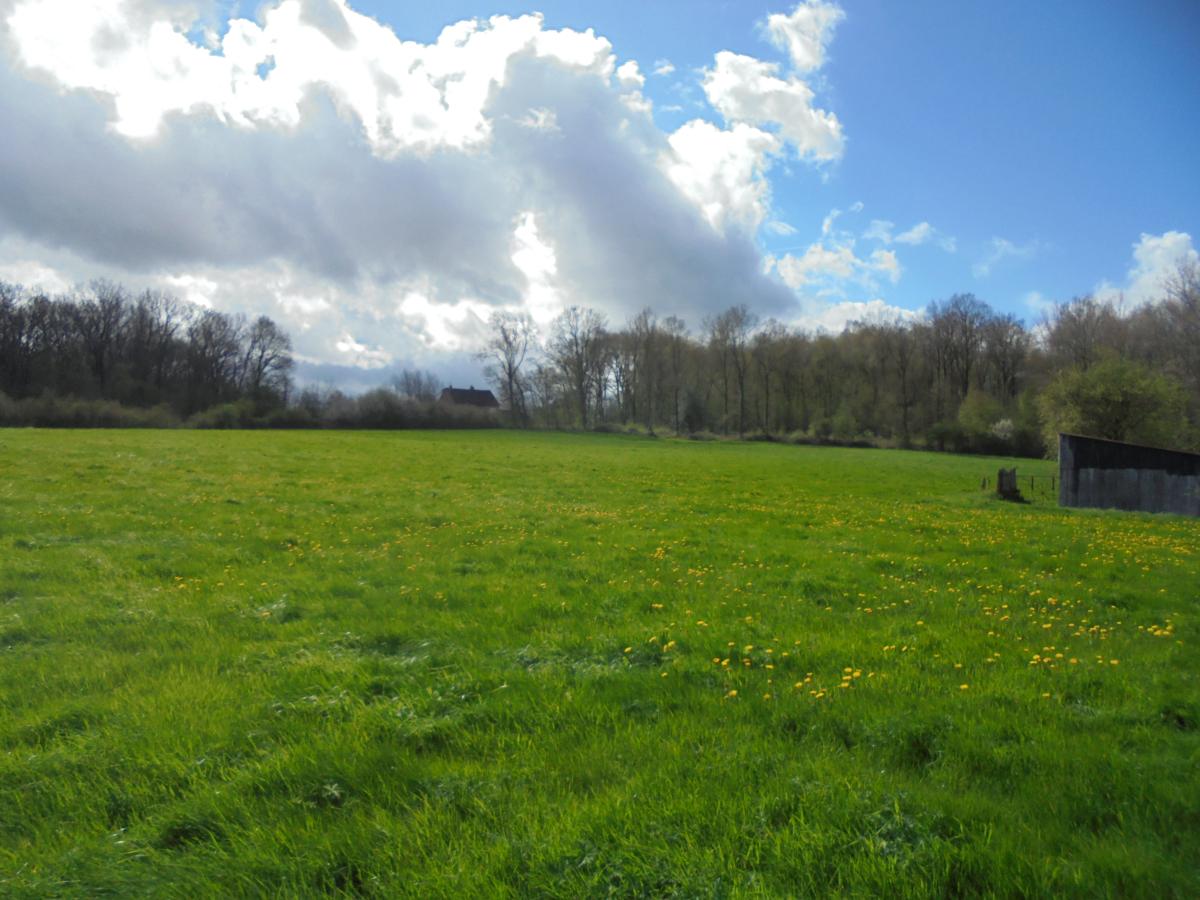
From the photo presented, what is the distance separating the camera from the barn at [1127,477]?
20844 millimetres

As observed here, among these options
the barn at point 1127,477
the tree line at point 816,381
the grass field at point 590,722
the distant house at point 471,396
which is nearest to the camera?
the grass field at point 590,722

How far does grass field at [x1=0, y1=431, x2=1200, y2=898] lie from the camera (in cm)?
301

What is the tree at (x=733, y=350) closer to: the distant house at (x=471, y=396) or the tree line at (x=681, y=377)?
the tree line at (x=681, y=377)

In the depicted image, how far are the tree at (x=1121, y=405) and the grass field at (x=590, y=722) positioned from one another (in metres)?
30.6

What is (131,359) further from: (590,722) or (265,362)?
(590,722)

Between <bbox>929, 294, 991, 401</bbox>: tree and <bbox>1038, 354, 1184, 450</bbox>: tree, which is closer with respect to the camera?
<bbox>1038, 354, 1184, 450</bbox>: tree

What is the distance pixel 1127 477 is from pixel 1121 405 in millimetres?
16497

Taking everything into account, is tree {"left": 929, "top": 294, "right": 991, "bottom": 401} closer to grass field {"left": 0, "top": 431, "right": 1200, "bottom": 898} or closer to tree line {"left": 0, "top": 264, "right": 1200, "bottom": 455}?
tree line {"left": 0, "top": 264, "right": 1200, "bottom": 455}

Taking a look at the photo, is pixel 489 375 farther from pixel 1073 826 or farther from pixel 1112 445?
pixel 1073 826

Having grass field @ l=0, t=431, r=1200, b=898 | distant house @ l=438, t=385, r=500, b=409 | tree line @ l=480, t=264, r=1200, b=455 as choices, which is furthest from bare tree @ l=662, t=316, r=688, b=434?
grass field @ l=0, t=431, r=1200, b=898

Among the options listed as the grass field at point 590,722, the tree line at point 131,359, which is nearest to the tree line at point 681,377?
the tree line at point 131,359

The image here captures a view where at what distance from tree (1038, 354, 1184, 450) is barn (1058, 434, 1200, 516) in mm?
14981

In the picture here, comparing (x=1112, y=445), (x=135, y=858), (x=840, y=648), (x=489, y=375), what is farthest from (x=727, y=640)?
(x=489, y=375)

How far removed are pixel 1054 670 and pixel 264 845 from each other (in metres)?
6.08
